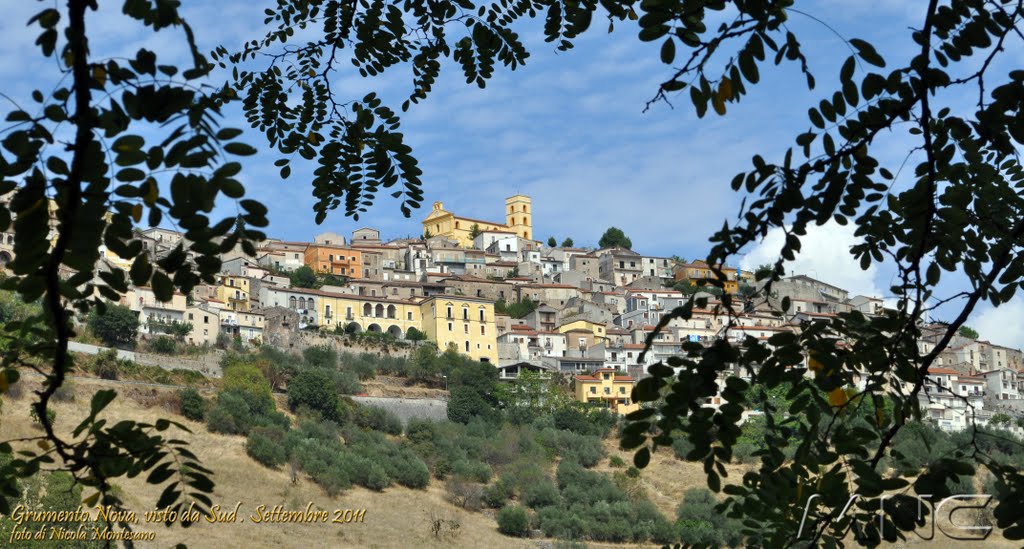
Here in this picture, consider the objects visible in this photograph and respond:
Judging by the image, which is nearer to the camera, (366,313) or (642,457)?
(642,457)

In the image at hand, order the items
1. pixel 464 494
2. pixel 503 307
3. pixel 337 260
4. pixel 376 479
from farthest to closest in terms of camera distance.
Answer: pixel 337 260
pixel 503 307
pixel 464 494
pixel 376 479

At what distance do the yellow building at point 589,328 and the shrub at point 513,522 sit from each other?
2974 centimetres

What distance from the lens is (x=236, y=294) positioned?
223ft

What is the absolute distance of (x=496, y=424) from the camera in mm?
57094

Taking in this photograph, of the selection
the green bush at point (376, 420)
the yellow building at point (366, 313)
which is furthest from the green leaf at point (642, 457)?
the yellow building at point (366, 313)

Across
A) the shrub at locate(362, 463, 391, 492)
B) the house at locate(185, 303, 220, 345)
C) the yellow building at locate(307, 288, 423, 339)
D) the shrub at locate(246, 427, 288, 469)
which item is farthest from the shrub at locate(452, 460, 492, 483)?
the yellow building at locate(307, 288, 423, 339)

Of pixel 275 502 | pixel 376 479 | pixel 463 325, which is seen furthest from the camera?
pixel 463 325

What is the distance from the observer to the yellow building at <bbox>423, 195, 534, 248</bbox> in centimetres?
9869

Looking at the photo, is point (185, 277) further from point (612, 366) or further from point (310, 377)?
point (612, 366)

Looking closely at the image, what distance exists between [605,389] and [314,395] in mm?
17668

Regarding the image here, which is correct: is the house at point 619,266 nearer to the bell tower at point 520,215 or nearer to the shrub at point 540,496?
the bell tower at point 520,215

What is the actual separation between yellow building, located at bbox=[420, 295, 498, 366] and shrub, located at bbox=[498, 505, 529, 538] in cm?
2657

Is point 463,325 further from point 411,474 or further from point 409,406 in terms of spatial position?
point 411,474

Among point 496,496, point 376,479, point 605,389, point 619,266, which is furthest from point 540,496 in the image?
point 619,266
